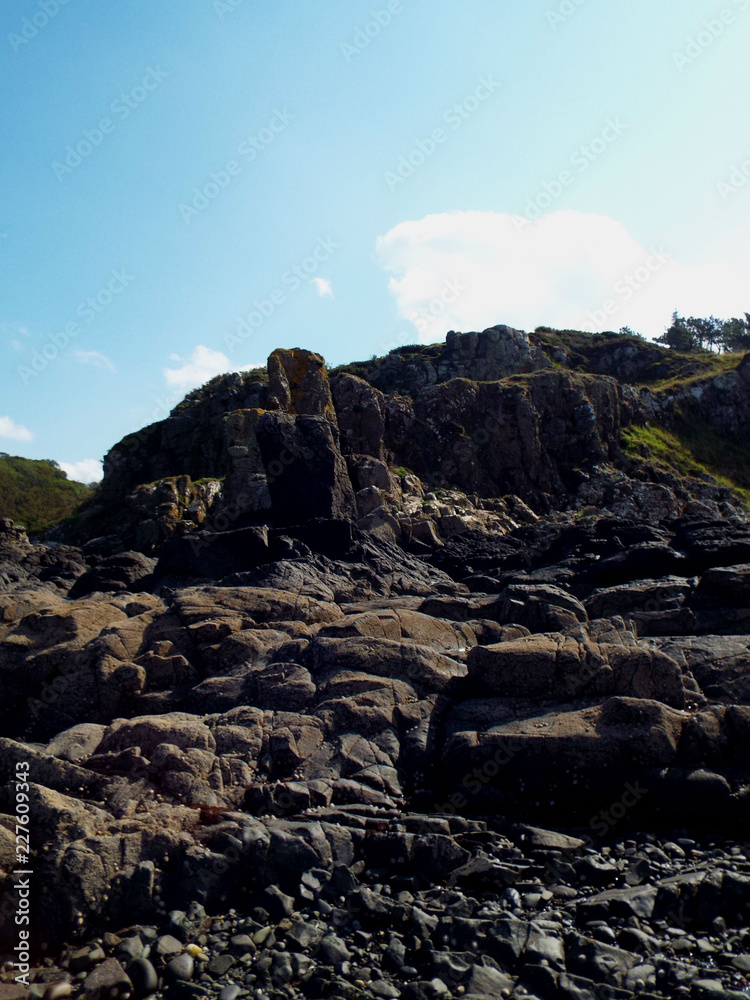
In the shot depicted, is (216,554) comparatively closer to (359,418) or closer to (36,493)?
(359,418)

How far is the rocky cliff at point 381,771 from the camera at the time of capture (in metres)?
9.37

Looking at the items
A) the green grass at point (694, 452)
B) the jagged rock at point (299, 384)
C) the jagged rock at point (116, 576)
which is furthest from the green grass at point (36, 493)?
the green grass at point (694, 452)

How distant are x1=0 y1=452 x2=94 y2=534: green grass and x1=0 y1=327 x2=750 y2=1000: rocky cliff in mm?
47156

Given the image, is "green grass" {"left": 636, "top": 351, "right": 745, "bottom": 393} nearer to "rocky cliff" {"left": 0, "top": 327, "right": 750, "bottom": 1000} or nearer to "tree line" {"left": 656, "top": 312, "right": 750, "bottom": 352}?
"tree line" {"left": 656, "top": 312, "right": 750, "bottom": 352}

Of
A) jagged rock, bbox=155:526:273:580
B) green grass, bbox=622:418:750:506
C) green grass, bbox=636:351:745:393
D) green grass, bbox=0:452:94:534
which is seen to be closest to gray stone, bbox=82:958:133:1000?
jagged rock, bbox=155:526:273:580

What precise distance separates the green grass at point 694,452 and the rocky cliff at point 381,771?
31.1m

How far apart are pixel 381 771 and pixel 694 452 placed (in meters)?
63.1

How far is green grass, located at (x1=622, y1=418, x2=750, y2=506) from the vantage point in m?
61.9

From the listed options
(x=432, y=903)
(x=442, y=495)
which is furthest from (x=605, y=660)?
(x=442, y=495)

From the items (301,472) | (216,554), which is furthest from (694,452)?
(216,554)

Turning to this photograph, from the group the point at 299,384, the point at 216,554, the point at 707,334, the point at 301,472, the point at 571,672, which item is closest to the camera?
the point at 571,672

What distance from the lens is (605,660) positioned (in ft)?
53.2

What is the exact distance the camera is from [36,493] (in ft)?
273

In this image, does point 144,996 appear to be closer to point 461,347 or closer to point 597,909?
point 597,909
